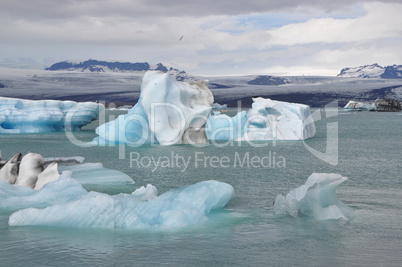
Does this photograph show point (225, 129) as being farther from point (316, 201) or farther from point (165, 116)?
point (316, 201)

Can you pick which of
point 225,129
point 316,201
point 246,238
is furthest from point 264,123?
point 246,238

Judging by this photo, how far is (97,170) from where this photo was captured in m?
10.6

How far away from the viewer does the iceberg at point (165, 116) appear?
17391 millimetres

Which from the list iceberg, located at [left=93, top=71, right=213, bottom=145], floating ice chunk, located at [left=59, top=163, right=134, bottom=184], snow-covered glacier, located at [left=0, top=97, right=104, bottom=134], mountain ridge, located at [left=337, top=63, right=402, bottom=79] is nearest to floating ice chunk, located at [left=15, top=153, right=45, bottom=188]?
floating ice chunk, located at [left=59, top=163, right=134, bottom=184]

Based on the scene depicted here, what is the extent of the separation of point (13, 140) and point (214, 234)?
52.4ft

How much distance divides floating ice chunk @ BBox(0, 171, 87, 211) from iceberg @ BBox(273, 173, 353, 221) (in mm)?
2809

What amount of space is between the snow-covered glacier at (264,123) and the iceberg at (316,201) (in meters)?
11.7

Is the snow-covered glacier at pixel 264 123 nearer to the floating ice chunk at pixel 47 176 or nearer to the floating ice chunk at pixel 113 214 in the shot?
the floating ice chunk at pixel 47 176

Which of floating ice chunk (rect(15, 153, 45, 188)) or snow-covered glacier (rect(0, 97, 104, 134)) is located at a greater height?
snow-covered glacier (rect(0, 97, 104, 134))

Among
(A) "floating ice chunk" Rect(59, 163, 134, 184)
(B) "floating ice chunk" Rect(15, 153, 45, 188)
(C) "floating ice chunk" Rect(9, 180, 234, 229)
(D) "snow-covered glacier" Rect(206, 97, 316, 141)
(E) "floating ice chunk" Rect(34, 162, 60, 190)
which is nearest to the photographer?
(C) "floating ice chunk" Rect(9, 180, 234, 229)

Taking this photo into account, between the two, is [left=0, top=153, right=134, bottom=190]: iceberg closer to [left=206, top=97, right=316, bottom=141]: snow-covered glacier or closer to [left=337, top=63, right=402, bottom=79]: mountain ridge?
[left=206, top=97, right=316, bottom=141]: snow-covered glacier

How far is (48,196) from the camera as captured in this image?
26.5 feet

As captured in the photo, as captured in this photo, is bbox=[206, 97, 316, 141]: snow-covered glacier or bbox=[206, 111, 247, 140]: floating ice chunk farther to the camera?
bbox=[206, 111, 247, 140]: floating ice chunk

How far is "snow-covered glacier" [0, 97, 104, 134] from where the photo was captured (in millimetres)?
23219
